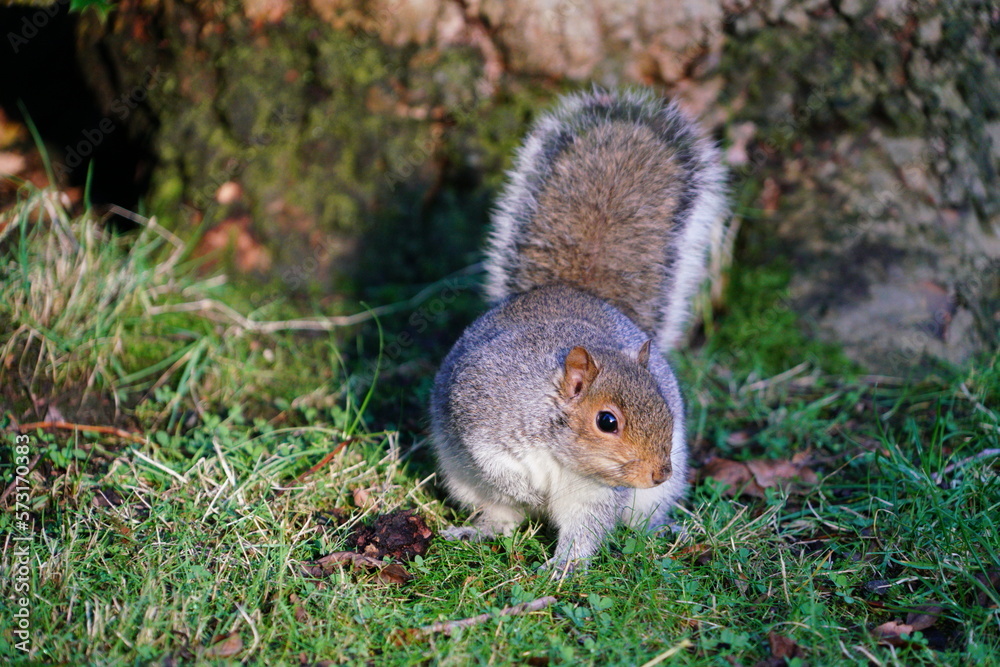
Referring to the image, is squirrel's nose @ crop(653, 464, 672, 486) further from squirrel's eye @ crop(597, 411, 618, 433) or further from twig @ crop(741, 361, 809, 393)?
twig @ crop(741, 361, 809, 393)

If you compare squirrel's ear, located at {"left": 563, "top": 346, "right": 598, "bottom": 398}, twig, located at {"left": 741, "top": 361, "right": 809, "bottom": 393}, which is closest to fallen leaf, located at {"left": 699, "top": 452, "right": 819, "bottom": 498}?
twig, located at {"left": 741, "top": 361, "right": 809, "bottom": 393}

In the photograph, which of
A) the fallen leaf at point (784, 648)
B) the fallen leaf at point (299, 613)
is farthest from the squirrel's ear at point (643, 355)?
the fallen leaf at point (299, 613)

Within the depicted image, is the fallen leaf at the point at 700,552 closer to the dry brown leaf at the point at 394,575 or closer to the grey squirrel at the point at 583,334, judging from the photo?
the grey squirrel at the point at 583,334

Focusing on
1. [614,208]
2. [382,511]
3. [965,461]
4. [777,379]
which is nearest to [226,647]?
[382,511]

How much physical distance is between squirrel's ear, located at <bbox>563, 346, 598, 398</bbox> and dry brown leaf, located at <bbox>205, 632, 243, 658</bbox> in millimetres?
1166

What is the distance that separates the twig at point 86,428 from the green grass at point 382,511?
0.04 meters

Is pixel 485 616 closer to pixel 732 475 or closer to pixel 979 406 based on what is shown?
pixel 732 475

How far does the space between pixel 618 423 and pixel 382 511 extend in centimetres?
97

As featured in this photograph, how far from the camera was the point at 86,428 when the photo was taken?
3066mm

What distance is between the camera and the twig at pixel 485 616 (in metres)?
2.19

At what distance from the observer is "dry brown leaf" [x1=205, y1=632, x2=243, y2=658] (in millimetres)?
2065

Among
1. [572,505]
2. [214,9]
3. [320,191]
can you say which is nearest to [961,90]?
[572,505]

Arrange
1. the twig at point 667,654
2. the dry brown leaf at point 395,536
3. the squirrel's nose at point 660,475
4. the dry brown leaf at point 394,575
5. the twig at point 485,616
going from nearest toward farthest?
the twig at point 667,654
the twig at point 485,616
the squirrel's nose at point 660,475
the dry brown leaf at point 394,575
the dry brown leaf at point 395,536

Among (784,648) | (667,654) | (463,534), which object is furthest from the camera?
(463,534)
